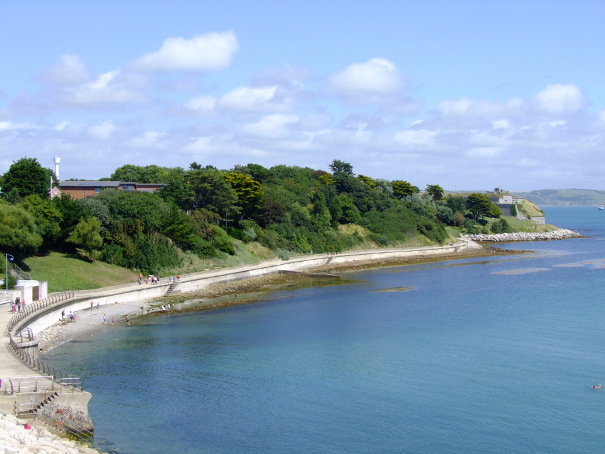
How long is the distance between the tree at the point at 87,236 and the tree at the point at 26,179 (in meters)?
8.35

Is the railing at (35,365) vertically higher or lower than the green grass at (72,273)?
lower

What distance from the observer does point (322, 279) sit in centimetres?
6506

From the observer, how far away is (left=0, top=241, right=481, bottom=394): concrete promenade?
94.7ft

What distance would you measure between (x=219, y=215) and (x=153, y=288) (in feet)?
76.1

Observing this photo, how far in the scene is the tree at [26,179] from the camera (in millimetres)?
60562

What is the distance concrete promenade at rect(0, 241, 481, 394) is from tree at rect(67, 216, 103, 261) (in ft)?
16.9

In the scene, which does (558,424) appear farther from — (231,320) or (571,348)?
(231,320)

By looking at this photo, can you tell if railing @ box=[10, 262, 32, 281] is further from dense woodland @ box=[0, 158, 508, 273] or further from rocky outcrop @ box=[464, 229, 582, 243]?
rocky outcrop @ box=[464, 229, 582, 243]

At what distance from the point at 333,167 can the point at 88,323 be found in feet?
270

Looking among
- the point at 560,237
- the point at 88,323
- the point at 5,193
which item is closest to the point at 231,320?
the point at 88,323

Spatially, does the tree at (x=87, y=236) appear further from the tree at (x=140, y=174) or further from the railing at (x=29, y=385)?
the tree at (x=140, y=174)

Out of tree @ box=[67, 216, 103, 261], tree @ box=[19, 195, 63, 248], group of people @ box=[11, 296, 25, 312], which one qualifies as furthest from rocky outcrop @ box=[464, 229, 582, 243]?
group of people @ box=[11, 296, 25, 312]

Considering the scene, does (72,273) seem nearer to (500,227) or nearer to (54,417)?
(54,417)

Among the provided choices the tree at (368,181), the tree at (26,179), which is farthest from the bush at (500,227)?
the tree at (26,179)
